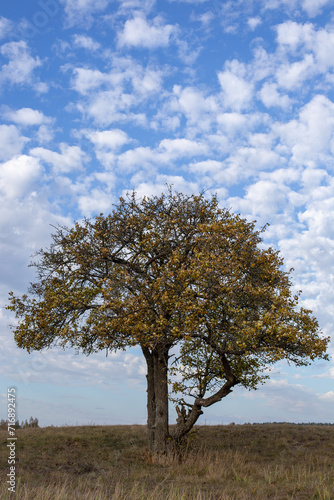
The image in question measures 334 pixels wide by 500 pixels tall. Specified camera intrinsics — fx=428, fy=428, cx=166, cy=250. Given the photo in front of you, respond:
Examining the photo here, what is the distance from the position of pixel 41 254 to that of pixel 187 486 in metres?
16.3

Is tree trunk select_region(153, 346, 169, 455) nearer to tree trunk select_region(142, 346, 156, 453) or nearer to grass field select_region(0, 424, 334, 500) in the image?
tree trunk select_region(142, 346, 156, 453)

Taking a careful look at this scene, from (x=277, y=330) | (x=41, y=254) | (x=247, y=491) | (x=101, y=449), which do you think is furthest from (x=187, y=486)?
(x=41, y=254)

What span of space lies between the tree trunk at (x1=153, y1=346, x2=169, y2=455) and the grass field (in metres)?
0.99

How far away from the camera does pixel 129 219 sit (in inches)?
967

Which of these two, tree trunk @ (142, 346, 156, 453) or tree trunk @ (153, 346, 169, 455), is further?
tree trunk @ (142, 346, 156, 453)

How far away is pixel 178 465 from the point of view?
20.3 m

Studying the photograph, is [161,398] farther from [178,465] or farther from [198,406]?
[178,465]

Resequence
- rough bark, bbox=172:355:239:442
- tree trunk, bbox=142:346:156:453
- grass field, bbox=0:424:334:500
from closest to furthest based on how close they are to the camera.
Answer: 1. grass field, bbox=0:424:334:500
2. rough bark, bbox=172:355:239:442
3. tree trunk, bbox=142:346:156:453

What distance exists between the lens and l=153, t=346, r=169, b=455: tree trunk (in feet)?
74.4

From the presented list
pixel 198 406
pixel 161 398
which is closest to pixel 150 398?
pixel 161 398

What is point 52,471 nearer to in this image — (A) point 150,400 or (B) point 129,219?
(A) point 150,400

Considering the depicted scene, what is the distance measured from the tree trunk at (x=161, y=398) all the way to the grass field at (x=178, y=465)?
3.25 feet

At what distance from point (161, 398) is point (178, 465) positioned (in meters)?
3.82

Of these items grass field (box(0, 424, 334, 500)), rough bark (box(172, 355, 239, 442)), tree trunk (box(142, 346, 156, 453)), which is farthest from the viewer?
tree trunk (box(142, 346, 156, 453))
